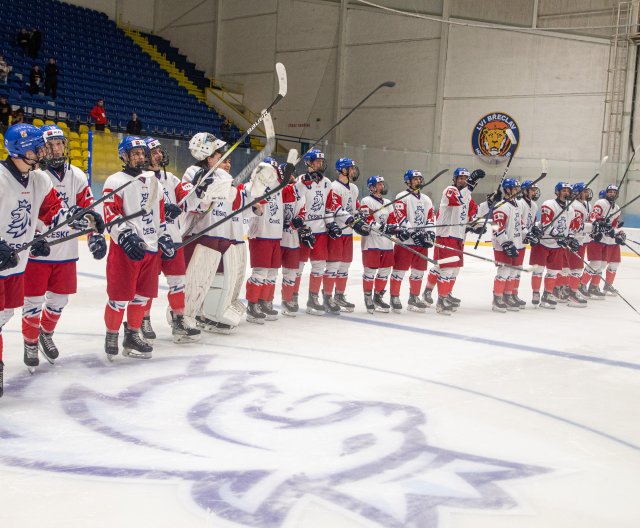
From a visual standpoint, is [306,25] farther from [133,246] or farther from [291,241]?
[133,246]

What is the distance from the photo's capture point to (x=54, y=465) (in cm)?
278

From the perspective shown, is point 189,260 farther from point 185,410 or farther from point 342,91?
point 342,91

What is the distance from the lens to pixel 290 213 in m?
6.50

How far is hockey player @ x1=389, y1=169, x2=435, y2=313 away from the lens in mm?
7141

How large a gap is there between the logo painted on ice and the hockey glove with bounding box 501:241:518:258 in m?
3.84

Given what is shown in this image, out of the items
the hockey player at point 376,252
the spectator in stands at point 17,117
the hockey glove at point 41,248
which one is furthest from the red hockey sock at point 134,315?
the spectator in stands at point 17,117

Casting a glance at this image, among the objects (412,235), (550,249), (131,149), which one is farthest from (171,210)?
(550,249)

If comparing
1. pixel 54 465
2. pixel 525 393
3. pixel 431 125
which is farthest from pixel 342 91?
pixel 54 465

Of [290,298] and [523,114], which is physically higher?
[523,114]

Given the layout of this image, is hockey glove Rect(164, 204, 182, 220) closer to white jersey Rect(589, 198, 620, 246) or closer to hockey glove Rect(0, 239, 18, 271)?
hockey glove Rect(0, 239, 18, 271)

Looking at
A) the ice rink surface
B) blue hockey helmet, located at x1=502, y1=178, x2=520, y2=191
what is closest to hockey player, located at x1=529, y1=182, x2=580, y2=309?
blue hockey helmet, located at x1=502, y1=178, x2=520, y2=191

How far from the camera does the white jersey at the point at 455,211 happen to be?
7.41 metres

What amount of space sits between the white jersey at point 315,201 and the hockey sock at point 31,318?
9.59ft

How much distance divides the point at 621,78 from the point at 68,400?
50.9ft
